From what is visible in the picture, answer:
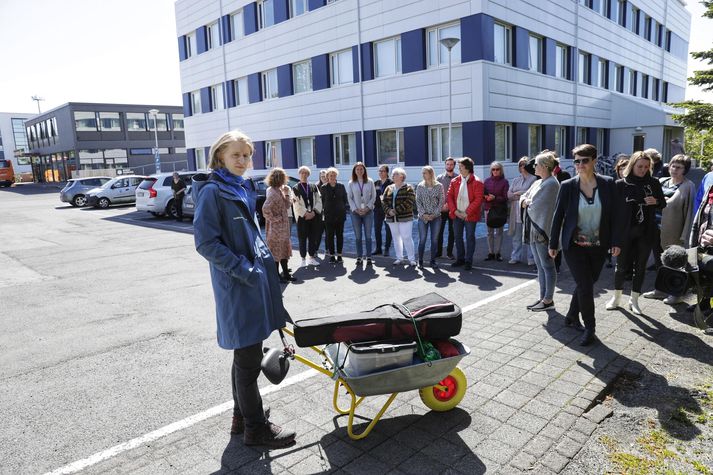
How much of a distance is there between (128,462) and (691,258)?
4109mm

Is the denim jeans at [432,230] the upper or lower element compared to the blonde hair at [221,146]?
lower

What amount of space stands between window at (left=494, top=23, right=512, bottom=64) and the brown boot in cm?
1817

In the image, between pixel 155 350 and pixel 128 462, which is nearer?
pixel 128 462

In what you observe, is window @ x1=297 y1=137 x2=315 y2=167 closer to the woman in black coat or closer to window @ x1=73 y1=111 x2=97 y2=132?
the woman in black coat

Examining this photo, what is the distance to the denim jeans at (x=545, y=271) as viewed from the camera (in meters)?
6.48

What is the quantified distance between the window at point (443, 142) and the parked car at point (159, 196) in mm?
9663

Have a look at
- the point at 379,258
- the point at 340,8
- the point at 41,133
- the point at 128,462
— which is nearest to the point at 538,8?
the point at 340,8

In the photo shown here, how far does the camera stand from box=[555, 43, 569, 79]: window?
2298cm

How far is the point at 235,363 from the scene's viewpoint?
3.56 metres

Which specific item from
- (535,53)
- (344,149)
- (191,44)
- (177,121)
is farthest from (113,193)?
(177,121)

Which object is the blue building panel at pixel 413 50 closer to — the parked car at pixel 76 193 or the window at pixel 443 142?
the window at pixel 443 142

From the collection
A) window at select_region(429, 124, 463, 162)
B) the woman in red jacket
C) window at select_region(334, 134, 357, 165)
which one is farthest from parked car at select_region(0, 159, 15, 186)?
the woman in red jacket

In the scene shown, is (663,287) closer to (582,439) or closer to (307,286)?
(582,439)

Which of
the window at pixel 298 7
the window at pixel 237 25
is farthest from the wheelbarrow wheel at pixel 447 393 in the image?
the window at pixel 237 25
